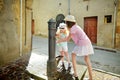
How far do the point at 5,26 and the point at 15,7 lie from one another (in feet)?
2.49

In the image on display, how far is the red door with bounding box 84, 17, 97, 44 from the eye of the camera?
1426 cm

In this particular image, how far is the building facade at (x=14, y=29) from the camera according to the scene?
520 centimetres

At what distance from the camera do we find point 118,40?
462 inches

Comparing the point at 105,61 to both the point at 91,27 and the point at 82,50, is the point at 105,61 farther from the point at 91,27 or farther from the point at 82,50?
the point at 91,27

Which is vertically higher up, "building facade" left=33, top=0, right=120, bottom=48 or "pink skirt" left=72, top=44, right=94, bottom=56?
"building facade" left=33, top=0, right=120, bottom=48

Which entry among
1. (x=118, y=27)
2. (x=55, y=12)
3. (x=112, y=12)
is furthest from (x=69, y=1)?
(x=118, y=27)

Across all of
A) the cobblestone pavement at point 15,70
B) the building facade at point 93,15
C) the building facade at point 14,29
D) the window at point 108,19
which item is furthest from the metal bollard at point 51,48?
the window at point 108,19

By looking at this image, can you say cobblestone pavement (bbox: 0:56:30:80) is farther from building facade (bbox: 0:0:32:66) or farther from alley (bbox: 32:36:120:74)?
alley (bbox: 32:36:120:74)

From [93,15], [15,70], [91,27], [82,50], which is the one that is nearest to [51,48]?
[82,50]

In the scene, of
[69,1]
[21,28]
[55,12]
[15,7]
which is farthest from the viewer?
[55,12]

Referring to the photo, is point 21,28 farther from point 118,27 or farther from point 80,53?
point 118,27

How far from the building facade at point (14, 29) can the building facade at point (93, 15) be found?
764 cm

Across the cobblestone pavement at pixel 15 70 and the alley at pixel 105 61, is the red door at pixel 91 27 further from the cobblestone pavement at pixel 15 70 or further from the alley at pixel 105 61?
the cobblestone pavement at pixel 15 70

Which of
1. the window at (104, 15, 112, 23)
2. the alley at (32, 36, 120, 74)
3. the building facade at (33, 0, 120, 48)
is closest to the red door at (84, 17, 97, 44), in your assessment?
the building facade at (33, 0, 120, 48)
